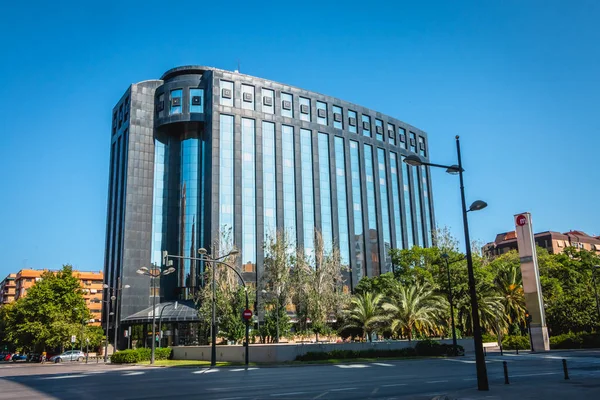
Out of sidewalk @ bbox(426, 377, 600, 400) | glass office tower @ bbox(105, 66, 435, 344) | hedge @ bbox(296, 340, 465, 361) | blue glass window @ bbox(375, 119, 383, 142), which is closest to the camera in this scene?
sidewalk @ bbox(426, 377, 600, 400)

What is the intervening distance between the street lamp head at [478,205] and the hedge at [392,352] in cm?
2387

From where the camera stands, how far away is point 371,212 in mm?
89125


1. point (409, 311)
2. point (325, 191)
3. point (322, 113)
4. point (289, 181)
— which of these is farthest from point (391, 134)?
point (409, 311)

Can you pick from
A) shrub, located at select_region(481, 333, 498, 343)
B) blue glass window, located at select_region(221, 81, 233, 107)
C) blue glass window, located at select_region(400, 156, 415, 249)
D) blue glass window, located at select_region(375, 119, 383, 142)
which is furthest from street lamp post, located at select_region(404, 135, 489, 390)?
blue glass window, located at select_region(375, 119, 383, 142)

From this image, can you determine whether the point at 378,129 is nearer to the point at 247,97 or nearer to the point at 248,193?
the point at 247,97

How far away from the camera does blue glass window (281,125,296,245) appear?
7769 cm

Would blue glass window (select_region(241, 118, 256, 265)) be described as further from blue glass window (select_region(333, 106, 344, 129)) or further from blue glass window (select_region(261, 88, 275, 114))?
blue glass window (select_region(333, 106, 344, 129))

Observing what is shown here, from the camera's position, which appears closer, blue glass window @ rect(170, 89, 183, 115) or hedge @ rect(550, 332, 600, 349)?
hedge @ rect(550, 332, 600, 349)

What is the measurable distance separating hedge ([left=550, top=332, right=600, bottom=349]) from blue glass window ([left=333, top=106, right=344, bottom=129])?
50.6 m

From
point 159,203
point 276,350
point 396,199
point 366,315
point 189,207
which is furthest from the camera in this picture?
point 396,199

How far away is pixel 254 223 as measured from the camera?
7475 centimetres

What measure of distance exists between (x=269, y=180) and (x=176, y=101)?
63.4ft

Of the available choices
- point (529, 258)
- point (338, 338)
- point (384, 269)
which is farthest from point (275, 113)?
point (529, 258)

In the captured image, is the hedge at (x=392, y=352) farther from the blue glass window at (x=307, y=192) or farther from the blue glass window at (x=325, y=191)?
the blue glass window at (x=325, y=191)
